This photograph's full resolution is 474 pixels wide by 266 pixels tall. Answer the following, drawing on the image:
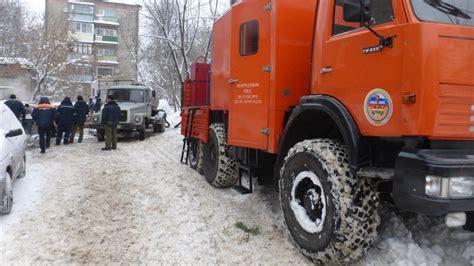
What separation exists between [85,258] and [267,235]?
2.16m

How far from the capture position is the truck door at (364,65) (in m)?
3.36

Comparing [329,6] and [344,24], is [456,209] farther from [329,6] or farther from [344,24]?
[329,6]

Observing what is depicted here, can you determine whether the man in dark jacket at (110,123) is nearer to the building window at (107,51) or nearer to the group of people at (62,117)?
the group of people at (62,117)

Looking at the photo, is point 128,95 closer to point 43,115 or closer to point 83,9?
point 43,115

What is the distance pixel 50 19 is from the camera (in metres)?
31.9

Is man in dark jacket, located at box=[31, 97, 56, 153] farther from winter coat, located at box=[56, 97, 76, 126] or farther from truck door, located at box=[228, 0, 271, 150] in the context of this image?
truck door, located at box=[228, 0, 271, 150]

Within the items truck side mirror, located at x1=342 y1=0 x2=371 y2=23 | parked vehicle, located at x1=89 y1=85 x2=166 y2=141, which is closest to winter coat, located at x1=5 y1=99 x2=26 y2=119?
parked vehicle, located at x1=89 y1=85 x2=166 y2=141

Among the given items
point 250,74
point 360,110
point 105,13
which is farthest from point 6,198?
point 105,13

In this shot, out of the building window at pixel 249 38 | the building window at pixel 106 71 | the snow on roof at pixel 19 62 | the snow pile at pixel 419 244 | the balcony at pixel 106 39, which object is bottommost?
the snow pile at pixel 419 244

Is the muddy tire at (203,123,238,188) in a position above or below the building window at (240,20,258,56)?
below

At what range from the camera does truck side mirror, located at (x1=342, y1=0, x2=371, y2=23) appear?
11.5ft

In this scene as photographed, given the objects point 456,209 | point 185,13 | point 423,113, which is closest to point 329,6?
point 423,113

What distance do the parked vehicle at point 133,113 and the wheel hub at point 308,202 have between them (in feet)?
38.5

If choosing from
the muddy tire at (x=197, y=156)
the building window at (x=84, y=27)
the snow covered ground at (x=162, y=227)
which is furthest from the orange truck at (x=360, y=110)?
the building window at (x=84, y=27)
